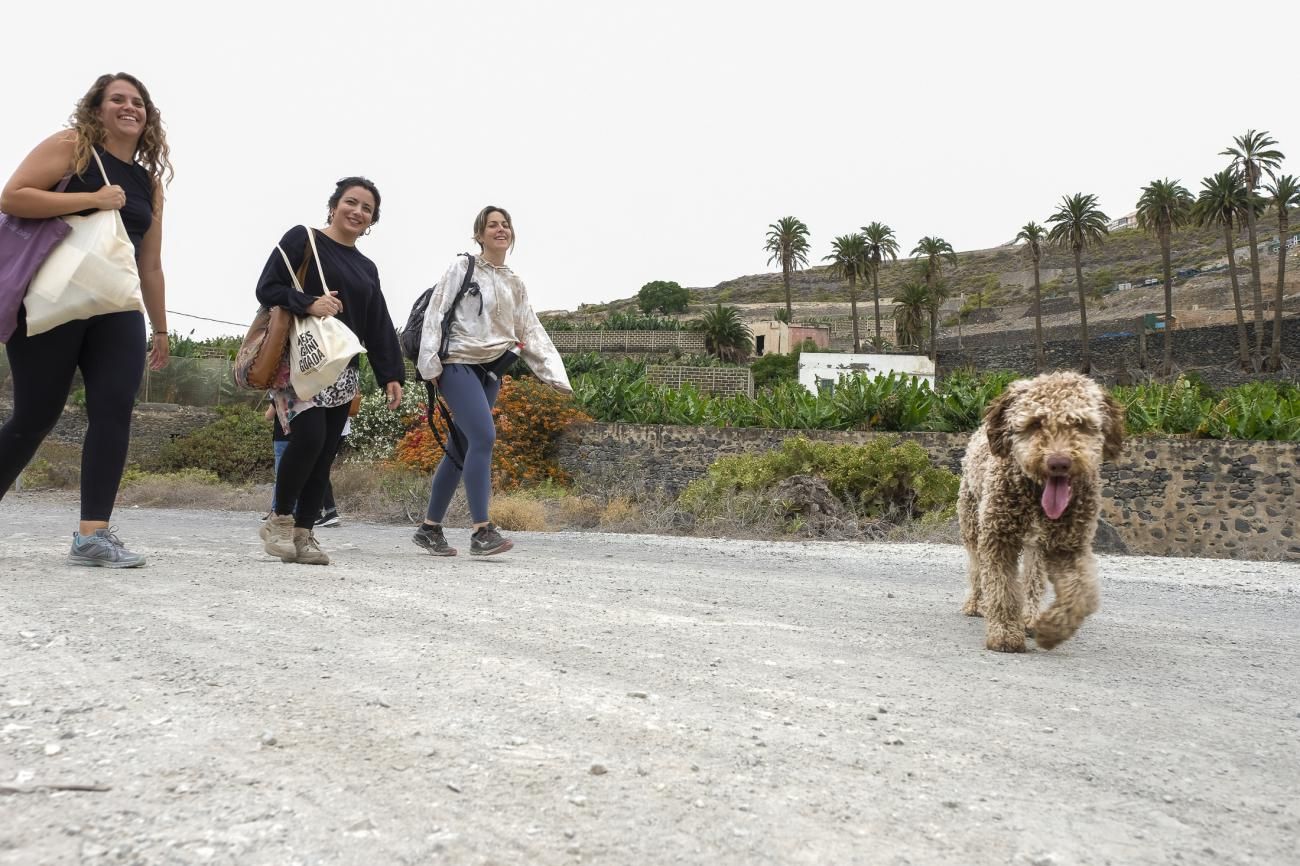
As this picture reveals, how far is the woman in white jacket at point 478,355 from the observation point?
6586 mm

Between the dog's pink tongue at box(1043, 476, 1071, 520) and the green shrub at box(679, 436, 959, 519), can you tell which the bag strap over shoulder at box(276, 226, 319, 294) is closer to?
the dog's pink tongue at box(1043, 476, 1071, 520)

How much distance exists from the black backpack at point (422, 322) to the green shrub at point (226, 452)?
17359mm

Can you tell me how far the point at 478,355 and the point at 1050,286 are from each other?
95.8 metres

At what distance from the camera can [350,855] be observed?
1.82 metres

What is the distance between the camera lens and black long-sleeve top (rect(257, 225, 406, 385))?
19.5ft

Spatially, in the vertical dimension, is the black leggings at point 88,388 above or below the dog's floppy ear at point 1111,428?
above

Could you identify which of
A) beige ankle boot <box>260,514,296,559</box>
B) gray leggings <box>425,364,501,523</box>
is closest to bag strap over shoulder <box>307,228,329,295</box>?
gray leggings <box>425,364,501,523</box>

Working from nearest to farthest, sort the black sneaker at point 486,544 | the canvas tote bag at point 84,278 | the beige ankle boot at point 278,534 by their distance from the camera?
1. the canvas tote bag at point 84,278
2. the beige ankle boot at point 278,534
3. the black sneaker at point 486,544

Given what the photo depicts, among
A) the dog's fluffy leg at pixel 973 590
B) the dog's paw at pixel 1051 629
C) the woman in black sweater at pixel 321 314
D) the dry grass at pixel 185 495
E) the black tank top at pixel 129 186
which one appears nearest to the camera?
the dog's paw at pixel 1051 629

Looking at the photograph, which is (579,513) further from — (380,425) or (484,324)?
(380,425)

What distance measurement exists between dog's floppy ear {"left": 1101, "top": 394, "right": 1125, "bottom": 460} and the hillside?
209 feet

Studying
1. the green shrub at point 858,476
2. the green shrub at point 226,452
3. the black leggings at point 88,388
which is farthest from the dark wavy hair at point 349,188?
the green shrub at point 226,452

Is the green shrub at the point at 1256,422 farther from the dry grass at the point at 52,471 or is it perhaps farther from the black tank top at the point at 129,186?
the dry grass at the point at 52,471

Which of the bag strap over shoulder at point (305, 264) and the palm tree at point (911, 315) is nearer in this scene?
the bag strap over shoulder at point (305, 264)
